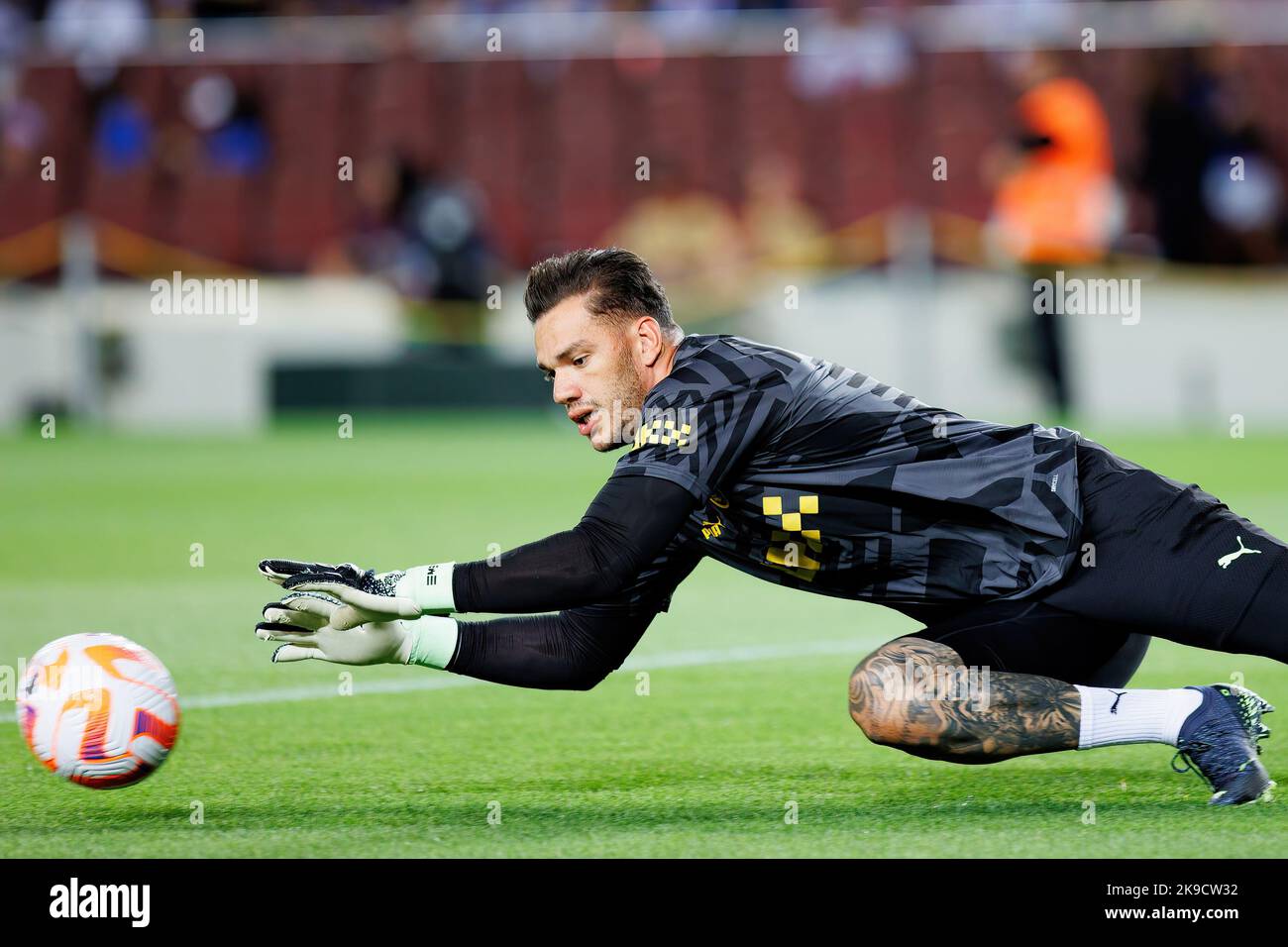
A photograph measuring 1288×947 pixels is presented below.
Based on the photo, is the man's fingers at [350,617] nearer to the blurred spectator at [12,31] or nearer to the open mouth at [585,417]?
the open mouth at [585,417]

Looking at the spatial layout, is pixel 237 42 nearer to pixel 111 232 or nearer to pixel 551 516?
pixel 111 232

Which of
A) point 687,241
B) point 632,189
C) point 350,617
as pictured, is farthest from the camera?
point 632,189

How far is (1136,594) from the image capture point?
15.2 ft

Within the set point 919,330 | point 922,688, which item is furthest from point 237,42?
point 922,688

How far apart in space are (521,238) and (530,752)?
16.8 m

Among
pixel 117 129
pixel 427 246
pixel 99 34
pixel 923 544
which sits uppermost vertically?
pixel 99 34

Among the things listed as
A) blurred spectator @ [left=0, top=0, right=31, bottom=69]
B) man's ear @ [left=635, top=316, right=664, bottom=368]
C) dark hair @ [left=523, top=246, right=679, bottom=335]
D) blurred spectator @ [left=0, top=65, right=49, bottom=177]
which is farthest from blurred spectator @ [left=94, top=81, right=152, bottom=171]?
man's ear @ [left=635, top=316, right=664, bottom=368]

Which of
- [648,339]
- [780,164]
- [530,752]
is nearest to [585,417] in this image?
[648,339]

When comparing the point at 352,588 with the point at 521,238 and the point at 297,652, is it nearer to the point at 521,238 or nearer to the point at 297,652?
the point at 297,652

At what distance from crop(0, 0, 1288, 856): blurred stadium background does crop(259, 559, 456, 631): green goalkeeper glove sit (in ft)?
12.5

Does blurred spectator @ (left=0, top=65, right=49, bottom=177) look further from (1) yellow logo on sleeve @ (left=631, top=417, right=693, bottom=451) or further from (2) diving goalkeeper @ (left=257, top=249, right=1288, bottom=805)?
(1) yellow logo on sleeve @ (left=631, top=417, right=693, bottom=451)

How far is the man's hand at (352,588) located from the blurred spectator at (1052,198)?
14.6 metres

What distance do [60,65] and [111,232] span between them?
271cm

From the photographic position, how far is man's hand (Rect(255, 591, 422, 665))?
4.39 m
